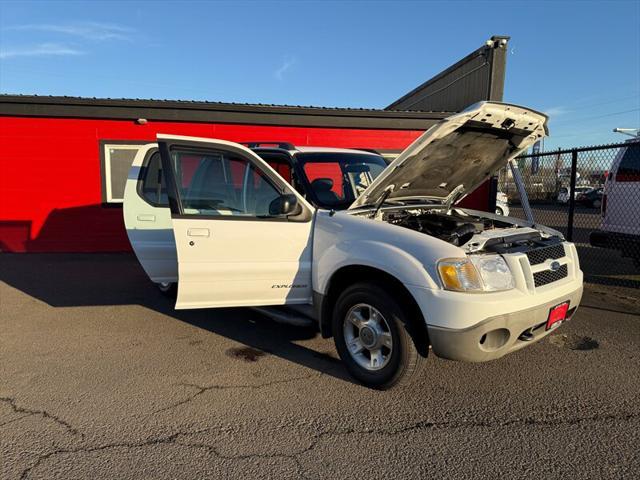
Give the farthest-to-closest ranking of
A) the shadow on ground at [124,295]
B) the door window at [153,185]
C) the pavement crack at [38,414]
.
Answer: the door window at [153,185]
the shadow on ground at [124,295]
the pavement crack at [38,414]

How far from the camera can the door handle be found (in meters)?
3.78

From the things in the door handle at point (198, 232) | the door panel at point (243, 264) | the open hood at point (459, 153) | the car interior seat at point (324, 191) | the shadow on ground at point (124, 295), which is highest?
the open hood at point (459, 153)

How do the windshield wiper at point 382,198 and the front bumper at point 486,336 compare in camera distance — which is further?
the windshield wiper at point 382,198

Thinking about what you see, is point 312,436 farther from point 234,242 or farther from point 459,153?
point 459,153

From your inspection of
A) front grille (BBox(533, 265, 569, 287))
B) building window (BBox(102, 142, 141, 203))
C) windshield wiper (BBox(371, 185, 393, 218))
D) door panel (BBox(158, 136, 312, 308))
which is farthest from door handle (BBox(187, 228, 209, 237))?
building window (BBox(102, 142, 141, 203))

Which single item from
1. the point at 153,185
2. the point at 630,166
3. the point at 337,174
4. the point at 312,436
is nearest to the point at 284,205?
the point at 337,174

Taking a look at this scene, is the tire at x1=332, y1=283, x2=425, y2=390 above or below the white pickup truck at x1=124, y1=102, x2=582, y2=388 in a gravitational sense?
below

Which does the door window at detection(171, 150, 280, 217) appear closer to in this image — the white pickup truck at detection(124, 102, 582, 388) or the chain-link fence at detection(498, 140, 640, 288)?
the white pickup truck at detection(124, 102, 582, 388)

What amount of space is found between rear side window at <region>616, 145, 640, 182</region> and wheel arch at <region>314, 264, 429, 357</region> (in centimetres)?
529

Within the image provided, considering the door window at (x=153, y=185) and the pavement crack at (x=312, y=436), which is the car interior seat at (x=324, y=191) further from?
the pavement crack at (x=312, y=436)

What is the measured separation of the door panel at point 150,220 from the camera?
187 inches

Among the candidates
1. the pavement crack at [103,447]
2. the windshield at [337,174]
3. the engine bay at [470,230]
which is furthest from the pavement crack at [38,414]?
the engine bay at [470,230]

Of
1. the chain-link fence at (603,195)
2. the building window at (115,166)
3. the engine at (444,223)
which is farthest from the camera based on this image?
the building window at (115,166)

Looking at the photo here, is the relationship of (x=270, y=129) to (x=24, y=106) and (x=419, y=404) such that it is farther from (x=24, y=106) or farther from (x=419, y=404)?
(x=419, y=404)
